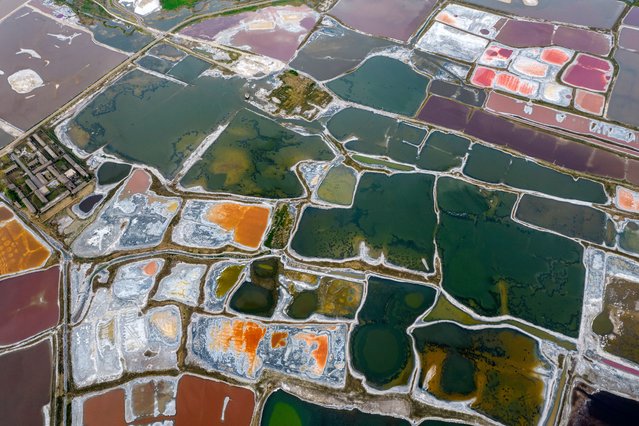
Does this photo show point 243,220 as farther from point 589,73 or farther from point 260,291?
point 589,73

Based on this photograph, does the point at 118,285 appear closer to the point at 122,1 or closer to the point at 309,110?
the point at 309,110

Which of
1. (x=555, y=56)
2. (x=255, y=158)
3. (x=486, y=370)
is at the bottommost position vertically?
(x=486, y=370)

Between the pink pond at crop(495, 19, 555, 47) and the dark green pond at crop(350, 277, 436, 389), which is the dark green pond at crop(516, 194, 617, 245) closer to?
the dark green pond at crop(350, 277, 436, 389)

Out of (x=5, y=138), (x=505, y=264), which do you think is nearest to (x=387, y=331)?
(x=505, y=264)

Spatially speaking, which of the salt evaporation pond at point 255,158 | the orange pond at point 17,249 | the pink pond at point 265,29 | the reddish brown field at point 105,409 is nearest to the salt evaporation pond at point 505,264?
the salt evaporation pond at point 255,158

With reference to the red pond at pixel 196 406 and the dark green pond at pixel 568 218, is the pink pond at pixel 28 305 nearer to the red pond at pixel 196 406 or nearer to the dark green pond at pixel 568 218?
the red pond at pixel 196 406

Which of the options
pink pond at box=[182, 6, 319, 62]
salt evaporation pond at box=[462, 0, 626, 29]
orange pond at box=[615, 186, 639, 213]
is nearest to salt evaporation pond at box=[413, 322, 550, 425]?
orange pond at box=[615, 186, 639, 213]

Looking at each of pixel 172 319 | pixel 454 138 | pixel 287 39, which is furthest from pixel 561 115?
pixel 172 319
